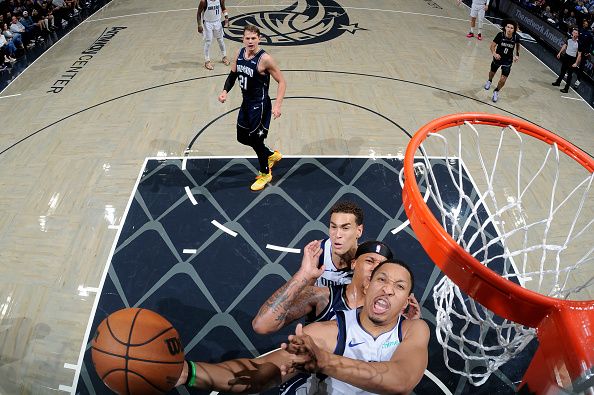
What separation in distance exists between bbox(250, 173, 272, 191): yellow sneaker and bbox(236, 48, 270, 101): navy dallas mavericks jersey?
986 millimetres

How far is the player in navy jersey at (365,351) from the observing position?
6.98ft

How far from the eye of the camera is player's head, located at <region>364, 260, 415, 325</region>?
2.44 metres

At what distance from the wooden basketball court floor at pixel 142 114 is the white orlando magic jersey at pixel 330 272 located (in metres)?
2.26

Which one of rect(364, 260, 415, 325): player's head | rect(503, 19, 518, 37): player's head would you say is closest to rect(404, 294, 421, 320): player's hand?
rect(364, 260, 415, 325): player's head

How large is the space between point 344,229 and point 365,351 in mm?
917

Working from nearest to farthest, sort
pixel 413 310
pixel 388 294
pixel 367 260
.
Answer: pixel 388 294 → pixel 367 260 → pixel 413 310

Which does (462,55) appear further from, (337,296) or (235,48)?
(337,296)

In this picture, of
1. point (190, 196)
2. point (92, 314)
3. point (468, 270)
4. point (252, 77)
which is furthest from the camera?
point (190, 196)

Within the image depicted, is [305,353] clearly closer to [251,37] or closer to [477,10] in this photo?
[251,37]

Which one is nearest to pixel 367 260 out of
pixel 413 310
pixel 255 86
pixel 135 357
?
pixel 413 310

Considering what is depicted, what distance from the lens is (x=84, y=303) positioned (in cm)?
418

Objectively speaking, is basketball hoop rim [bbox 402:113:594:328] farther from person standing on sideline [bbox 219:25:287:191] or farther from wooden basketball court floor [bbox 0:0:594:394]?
wooden basketball court floor [bbox 0:0:594:394]

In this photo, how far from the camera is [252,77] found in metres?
4.94

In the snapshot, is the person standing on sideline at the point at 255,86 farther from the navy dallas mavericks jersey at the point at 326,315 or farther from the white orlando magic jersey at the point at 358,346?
the white orlando magic jersey at the point at 358,346
